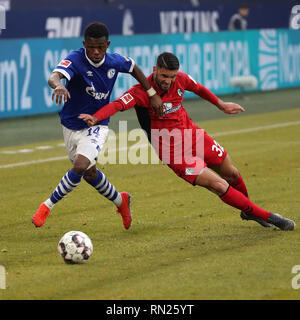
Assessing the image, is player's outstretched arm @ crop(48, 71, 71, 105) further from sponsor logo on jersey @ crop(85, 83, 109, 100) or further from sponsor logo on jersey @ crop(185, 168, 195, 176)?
sponsor logo on jersey @ crop(185, 168, 195, 176)

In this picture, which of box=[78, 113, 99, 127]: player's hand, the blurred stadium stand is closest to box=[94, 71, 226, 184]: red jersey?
box=[78, 113, 99, 127]: player's hand

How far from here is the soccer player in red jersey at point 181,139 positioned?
796 cm

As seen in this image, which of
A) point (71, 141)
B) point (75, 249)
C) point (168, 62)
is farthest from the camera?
point (71, 141)

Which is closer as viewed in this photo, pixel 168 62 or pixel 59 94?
pixel 59 94

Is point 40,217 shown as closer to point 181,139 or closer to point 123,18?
point 181,139

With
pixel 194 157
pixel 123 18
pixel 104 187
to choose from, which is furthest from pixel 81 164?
pixel 123 18

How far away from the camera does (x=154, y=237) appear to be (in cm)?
824

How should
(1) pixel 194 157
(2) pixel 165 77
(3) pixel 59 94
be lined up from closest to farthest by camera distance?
(3) pixel 59 94, (2) pixel 165 77, (1) pixel 194 157

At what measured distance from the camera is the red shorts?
7998 mm

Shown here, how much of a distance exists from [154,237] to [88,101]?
61.1 inches

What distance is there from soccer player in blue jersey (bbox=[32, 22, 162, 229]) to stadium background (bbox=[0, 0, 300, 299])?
0.43m

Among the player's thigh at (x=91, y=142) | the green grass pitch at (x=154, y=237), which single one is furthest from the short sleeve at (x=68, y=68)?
the green grass pitch at (x=154, y=237)

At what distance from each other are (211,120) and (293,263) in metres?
12.5

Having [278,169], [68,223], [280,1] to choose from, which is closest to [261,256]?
[68,223]
